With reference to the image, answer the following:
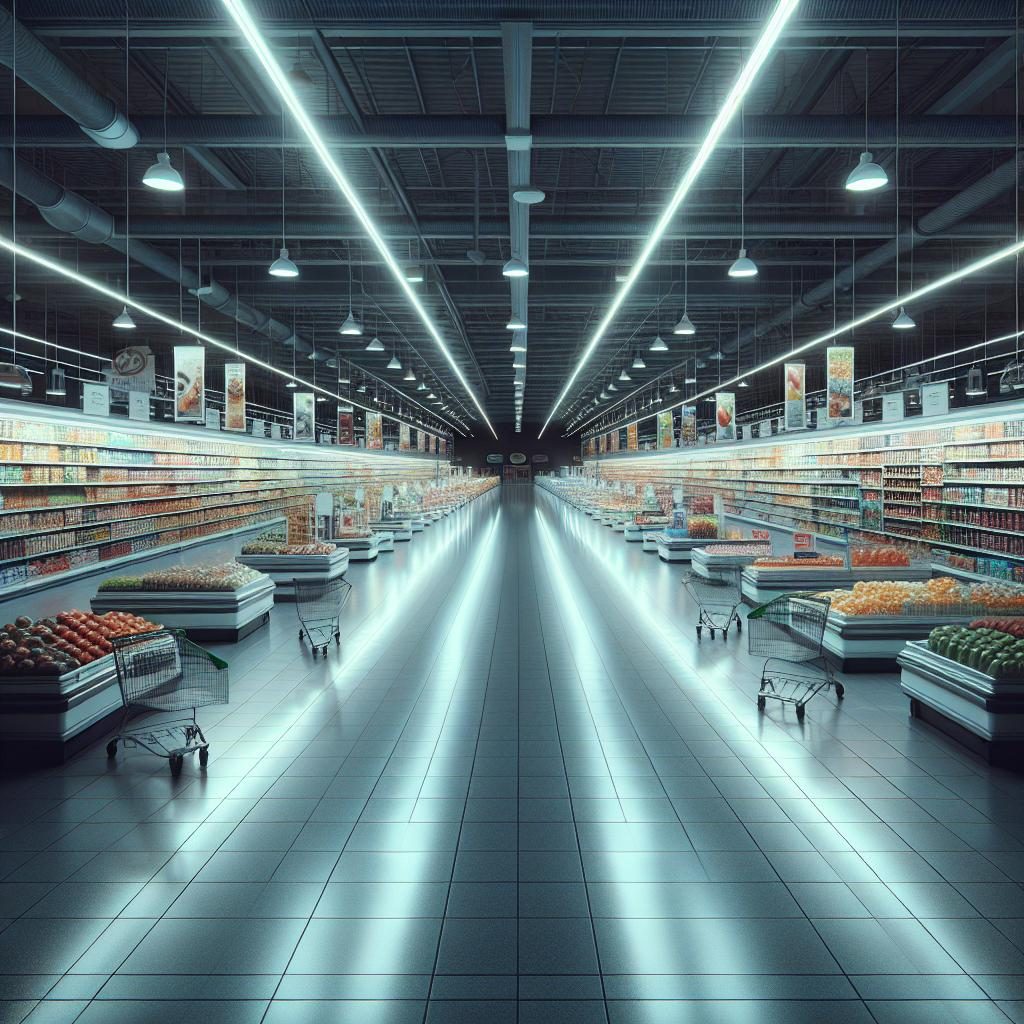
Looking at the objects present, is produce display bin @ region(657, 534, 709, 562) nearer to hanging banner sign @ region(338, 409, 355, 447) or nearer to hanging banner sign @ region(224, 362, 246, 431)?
hanging banner sign @ region(224, 362, 246, 431)

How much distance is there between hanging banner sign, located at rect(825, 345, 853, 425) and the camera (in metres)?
13.3

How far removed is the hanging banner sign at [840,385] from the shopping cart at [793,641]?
7.53 meters

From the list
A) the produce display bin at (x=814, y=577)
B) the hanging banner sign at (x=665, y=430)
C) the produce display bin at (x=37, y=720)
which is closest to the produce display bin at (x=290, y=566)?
the produce display bin at (x=814, y=577)

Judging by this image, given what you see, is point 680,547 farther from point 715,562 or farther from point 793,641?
point 793,641

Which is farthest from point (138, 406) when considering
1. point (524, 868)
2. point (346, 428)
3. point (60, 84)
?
point (524, 868)

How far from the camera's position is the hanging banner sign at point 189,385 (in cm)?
1265

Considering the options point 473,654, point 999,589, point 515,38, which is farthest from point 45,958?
point 999,589

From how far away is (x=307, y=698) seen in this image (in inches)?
260

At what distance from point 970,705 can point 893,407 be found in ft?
29.9

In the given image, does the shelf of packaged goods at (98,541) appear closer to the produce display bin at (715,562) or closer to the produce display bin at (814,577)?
the produce display bin at (715,562)

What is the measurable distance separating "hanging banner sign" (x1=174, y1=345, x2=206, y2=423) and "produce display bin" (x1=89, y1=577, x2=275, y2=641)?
4.44 meters

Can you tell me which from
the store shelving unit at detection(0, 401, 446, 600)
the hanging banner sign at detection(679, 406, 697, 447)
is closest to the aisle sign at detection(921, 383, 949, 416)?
the store shelving unit at detection(0, 401, 446, 600)

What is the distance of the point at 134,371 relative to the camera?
1588 cm

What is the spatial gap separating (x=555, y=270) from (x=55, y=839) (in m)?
16.0
